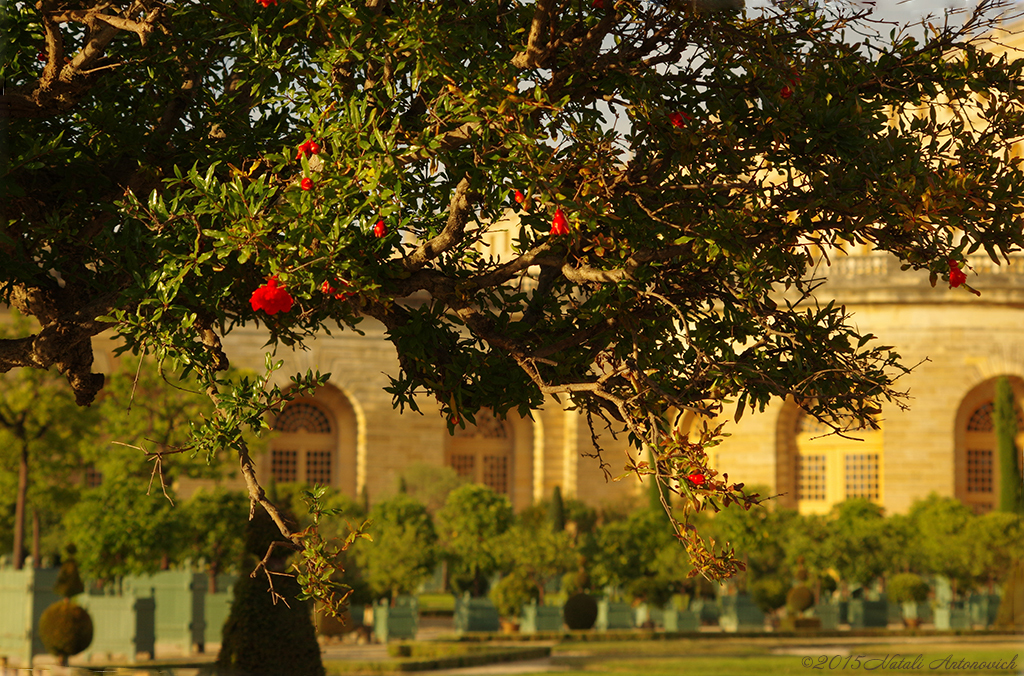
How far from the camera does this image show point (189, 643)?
22938mm

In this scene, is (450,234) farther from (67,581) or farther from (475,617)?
(475,617)

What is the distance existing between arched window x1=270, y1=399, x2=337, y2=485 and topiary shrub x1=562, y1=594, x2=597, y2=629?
1870cm

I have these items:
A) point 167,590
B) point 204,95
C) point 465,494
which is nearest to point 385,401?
point 465,494

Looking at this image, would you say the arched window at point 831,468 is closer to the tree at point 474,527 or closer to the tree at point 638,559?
the tree at point 638,559

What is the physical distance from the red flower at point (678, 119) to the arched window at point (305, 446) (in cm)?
3898

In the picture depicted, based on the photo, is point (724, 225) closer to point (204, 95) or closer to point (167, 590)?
point (204, 95)

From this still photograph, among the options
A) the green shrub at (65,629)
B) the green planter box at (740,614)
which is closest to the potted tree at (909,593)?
the green planter box at (740,614)

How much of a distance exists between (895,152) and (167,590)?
20669 mm

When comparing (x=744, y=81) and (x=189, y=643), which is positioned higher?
(x=744, y=81)

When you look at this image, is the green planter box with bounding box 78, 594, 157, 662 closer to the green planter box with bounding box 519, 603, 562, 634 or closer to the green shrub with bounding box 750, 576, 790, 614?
the green planter box with bounding box 519, 603, 562, 634

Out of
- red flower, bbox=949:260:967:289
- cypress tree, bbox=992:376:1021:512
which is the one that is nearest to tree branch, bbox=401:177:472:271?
red flower, bbox=949:260:967:289

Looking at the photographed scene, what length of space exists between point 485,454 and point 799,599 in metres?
18.5

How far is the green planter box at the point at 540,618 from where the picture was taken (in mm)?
27234

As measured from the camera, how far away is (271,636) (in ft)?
42.7
